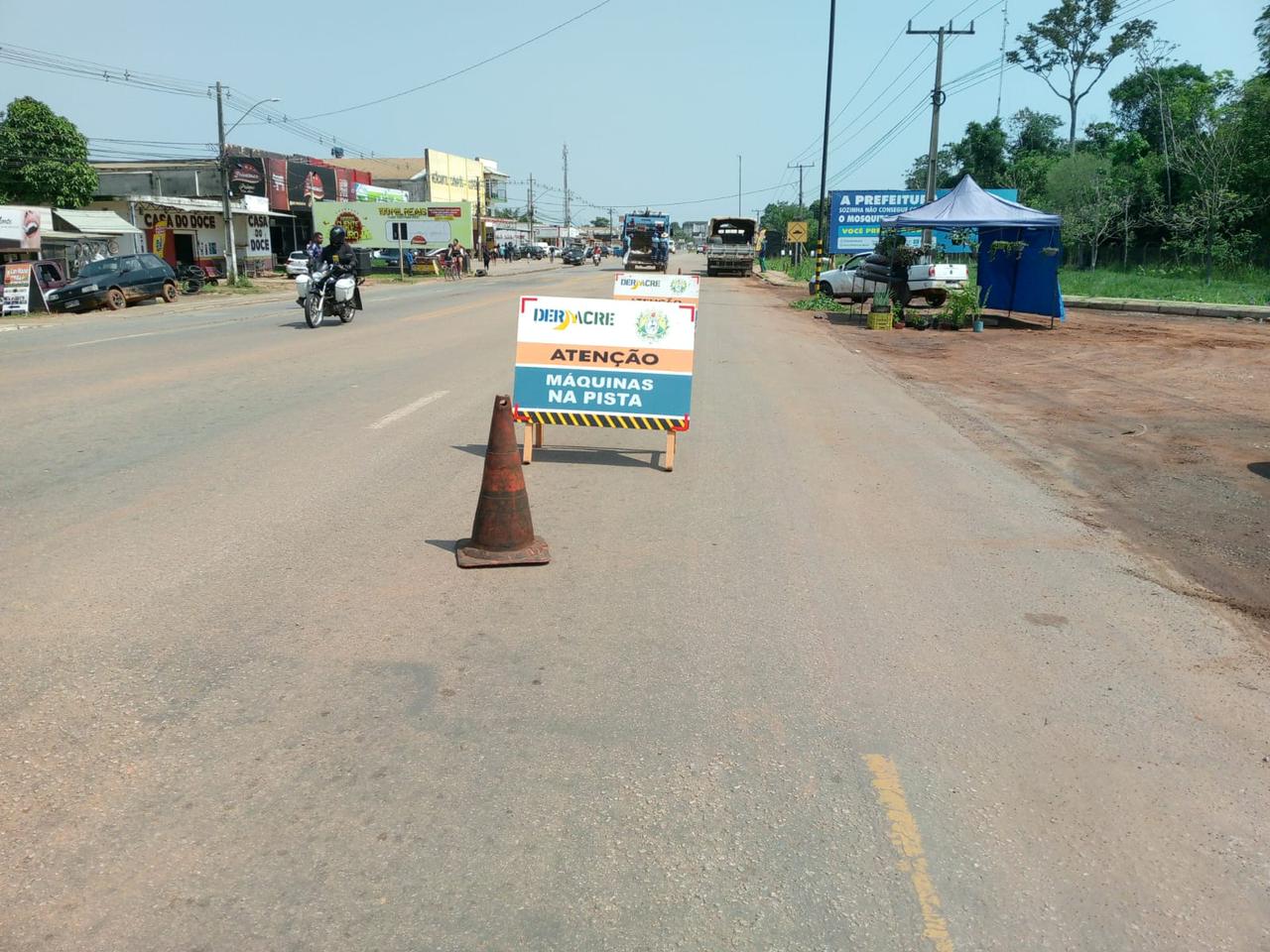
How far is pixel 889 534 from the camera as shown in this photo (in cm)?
667

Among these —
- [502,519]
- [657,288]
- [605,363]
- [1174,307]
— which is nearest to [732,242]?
[1174,307]

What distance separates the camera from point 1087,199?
167 ft

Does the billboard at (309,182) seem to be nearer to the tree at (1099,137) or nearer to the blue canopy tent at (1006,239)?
the blue canopy tent at (1006,239)

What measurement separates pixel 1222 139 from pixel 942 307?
20.4 m

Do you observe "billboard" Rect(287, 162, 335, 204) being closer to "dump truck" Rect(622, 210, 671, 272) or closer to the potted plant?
"dump truck" Rect(622, 210, 671, 272)

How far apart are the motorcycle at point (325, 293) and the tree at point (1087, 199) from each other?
Answer: 1550 inches

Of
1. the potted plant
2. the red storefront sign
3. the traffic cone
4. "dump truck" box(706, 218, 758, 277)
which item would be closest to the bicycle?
the red storefront sign

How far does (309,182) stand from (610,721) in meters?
55.4

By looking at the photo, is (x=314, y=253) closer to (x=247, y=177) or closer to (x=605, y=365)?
(x=605, y=365)

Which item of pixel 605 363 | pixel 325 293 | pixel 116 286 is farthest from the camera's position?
pixel 116 286

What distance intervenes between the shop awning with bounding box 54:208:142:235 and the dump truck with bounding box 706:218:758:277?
1186 inches

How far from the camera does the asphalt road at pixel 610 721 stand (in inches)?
115

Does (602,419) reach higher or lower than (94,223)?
lower

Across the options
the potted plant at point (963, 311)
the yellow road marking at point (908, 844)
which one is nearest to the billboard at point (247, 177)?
the potted plant at point (963, 311)
